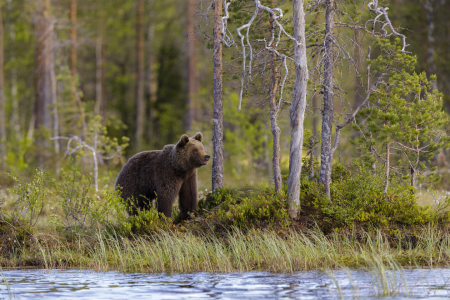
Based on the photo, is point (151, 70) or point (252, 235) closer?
point (252, 235)

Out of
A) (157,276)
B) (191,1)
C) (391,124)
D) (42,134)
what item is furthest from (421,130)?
(191,1)

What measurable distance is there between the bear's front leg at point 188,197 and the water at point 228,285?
3049mm

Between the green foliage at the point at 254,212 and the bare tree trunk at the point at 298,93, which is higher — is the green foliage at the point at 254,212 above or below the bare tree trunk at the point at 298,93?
below

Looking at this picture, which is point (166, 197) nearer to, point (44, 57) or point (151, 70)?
point (44, 57)

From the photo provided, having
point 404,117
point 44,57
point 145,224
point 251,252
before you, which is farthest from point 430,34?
point 44,57

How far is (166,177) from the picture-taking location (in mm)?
10805

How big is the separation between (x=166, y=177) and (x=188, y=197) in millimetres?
755

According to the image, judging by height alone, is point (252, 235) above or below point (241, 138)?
below

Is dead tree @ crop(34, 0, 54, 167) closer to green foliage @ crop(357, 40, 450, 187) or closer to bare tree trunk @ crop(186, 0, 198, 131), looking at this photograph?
bare tree trunk @ crop(186, 0, 198, 131)

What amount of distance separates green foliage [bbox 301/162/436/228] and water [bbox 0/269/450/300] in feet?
5.75

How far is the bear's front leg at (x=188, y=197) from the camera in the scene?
1120 cm

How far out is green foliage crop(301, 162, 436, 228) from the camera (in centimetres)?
970

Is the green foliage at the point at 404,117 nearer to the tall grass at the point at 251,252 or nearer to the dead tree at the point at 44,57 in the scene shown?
the tall grass at the point at 251,252

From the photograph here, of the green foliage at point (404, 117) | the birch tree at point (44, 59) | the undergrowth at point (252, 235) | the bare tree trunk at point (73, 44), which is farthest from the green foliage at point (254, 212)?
the bare tree trunk at point (73, 44)
